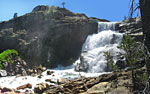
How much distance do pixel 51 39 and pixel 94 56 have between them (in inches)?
581

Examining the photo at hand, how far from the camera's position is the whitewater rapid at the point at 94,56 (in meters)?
25.6

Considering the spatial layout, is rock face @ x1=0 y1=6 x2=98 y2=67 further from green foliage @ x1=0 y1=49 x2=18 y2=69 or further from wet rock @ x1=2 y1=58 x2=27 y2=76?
wet rock @ x1=2 y1=58 x2=27 y2=76

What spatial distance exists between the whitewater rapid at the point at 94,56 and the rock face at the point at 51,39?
2.57 m

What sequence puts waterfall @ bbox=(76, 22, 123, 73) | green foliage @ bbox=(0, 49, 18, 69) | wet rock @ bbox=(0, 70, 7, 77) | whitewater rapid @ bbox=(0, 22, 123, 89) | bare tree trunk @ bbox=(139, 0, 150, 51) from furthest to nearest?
green foliage @ bbox=(0, 49, 18, 69)
wet rock @ bbox=(0, 70, 7, 77)
waterfall @ bbox=(76, 22, 123, 73)
whitewater rapid @ bbox=(0, 22, 123, 89)
bare tree trunk @ bbox=(139, 0, 150, 51)

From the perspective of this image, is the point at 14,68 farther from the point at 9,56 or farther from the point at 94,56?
the point at 94,56

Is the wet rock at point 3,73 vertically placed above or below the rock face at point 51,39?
below

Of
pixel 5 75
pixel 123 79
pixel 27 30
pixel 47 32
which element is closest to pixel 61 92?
pixel 123 79

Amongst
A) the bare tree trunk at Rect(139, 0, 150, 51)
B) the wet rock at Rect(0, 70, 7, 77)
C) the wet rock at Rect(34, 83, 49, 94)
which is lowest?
the wet rock at Rect(0, 70, 7, 77)

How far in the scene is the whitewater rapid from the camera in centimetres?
2564

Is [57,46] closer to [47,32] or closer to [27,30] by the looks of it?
[47,32]

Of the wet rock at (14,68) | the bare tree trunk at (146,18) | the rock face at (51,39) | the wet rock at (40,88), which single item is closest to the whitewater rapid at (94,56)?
the rock face at (51,39)

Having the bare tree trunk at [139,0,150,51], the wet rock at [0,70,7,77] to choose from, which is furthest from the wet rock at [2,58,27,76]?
the bare tree trunk at [139,0,150,51]

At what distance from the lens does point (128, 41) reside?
413 inches

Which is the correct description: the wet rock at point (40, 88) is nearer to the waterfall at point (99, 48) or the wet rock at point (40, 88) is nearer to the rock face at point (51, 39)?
the waterfall at point (99, 48)
